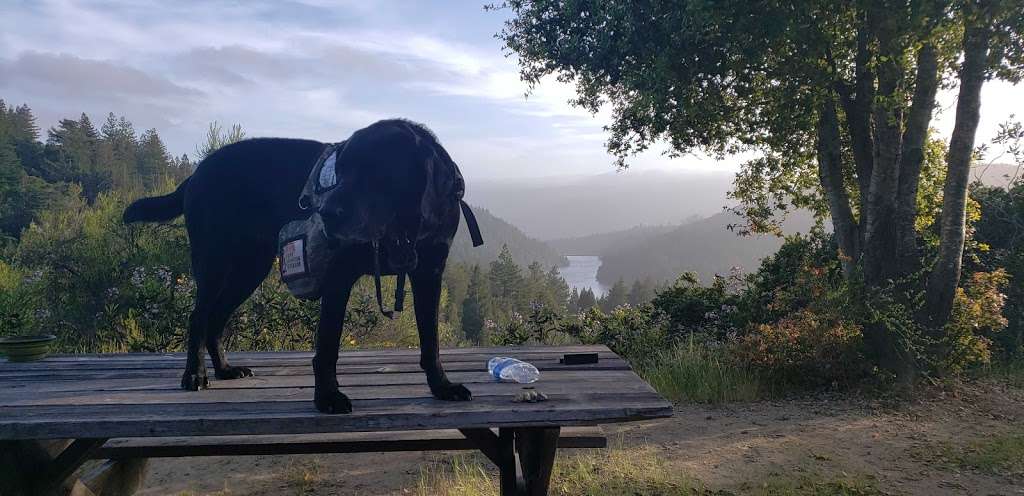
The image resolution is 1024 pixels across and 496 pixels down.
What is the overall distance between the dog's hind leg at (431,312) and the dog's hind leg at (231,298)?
115cm

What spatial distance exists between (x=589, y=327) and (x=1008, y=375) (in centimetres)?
498

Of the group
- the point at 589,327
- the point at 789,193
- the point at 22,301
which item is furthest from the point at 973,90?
the point at 22,301

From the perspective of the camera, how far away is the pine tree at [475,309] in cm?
3875

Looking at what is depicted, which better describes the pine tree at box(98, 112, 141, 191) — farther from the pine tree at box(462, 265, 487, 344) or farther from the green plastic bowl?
the green plastic bowl

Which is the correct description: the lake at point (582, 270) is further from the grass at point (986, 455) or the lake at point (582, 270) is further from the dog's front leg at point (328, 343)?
the dog's front leg at point (328, 343)

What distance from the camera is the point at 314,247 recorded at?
8.67 ft

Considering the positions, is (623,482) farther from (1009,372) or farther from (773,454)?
(1009,372)

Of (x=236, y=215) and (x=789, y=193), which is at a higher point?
(x=789, y=193)

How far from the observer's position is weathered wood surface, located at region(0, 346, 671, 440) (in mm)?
2424

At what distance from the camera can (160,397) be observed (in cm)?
283

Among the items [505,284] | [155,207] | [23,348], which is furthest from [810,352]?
[505,284]

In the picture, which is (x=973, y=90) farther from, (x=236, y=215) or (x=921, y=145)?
(x=236, y=215)

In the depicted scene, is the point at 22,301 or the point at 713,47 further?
the point at 22,301

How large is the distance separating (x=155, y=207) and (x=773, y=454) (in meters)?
4.93
